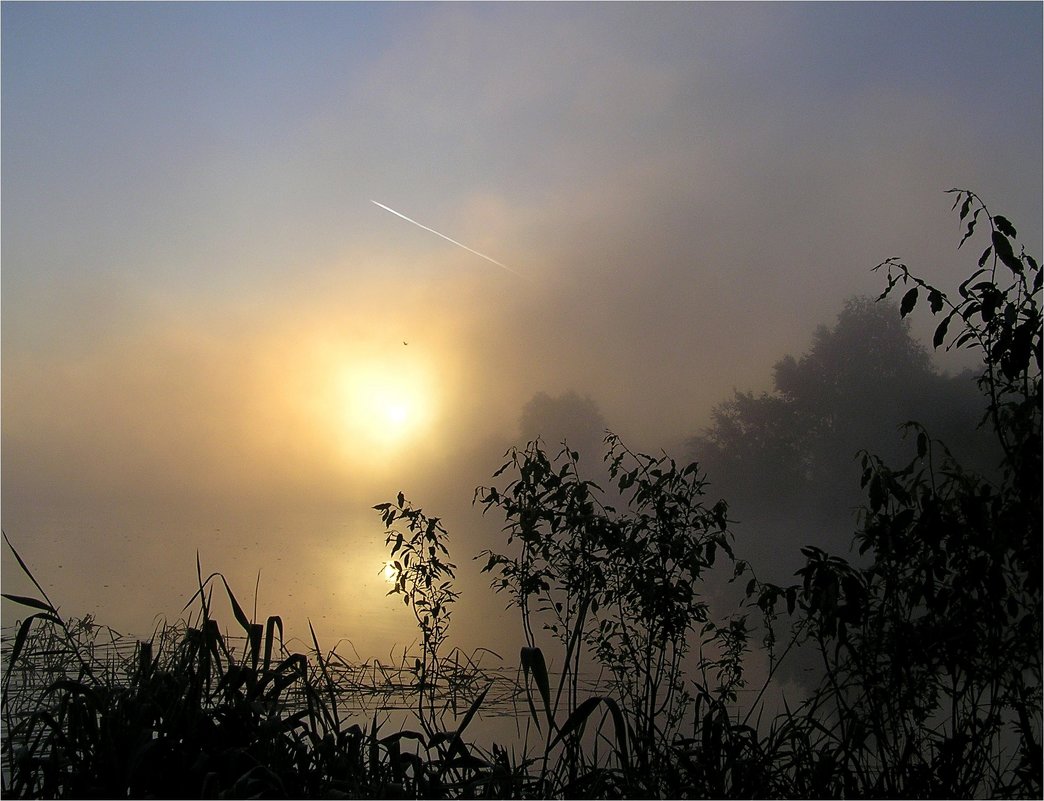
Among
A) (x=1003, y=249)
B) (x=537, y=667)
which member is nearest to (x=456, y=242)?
(x=1003, y=249)

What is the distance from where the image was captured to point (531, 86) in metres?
4.07

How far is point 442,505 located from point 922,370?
2.34 metres

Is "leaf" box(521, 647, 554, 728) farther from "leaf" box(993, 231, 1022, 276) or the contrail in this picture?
the contrail

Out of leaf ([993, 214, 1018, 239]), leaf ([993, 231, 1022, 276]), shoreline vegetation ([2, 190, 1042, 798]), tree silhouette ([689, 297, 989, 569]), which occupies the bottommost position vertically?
shoreline vegetation ([2, 190, 1042, 798])

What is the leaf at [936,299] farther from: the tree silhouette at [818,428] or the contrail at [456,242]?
the contrail at [456,242]

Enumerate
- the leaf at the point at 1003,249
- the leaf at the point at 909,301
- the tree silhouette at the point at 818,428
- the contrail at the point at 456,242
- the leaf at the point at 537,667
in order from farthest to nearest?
the contrail at the point at 456,242 < the tree silhouette at the point at 818,428 < the leaf at the point at 909,301 < the leaf at the point at 1003,249 < the leaf at the point at 537,667

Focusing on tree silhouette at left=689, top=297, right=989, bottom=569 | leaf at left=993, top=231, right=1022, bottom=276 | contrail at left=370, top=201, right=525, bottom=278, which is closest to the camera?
leaf at left=993, top=231, right=1022, bottom=276

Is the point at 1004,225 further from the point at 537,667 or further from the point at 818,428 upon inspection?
the point at 818,428

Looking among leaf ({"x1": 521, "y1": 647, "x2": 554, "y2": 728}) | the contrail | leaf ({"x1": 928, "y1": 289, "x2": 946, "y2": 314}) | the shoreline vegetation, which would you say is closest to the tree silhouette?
the contrail

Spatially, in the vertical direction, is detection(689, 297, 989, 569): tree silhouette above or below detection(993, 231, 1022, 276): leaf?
above

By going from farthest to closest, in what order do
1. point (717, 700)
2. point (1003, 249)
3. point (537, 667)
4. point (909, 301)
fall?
point (717, 700), point (909, 301), point (1003, 249), point (537, 667)

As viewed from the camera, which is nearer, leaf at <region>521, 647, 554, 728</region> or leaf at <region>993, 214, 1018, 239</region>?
leaf at <region>521, 647, 554, 728</region>

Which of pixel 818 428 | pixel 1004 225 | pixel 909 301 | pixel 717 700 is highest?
pixel 818 428

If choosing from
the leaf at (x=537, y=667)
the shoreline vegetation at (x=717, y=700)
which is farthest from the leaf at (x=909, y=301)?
the leaf at (x=537, y=667)
